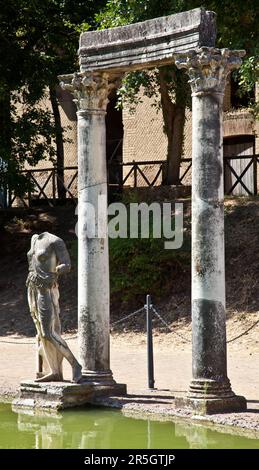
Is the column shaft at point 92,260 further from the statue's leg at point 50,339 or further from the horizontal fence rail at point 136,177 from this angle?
the horizontal fence rail at point 136,177

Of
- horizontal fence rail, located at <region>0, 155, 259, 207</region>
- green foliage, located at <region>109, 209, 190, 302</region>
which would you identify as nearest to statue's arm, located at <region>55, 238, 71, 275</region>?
green foliage, located at <region>109, 209, 190, 302</region>

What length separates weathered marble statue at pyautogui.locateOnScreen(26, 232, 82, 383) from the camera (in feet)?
42.7

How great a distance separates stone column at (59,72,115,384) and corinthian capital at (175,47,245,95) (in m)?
1.71

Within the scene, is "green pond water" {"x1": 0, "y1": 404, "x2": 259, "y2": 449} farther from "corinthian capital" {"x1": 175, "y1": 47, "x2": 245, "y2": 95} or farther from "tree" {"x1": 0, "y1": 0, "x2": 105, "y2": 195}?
"tree" {"x1": 0, "y1": 0, "x2": 105, "y2": 195}

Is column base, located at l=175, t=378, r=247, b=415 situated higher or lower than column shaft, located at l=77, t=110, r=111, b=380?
lower

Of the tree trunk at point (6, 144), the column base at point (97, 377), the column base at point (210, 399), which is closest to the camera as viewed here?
the column base at point (210, 399)

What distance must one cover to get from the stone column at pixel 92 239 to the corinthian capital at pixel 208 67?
5.61 feet

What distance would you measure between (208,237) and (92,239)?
1.95m

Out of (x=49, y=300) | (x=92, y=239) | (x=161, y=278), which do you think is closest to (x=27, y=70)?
(x=161, y=278)

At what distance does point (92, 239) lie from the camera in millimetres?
13492

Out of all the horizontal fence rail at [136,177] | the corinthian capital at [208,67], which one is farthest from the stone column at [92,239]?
the horizontal fence rail at [136,177]

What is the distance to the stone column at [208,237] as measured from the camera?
39.6ft

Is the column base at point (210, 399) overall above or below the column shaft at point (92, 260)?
below
